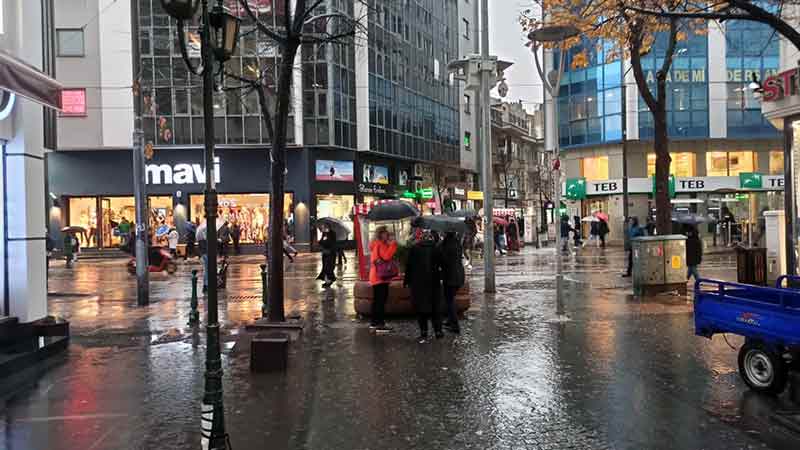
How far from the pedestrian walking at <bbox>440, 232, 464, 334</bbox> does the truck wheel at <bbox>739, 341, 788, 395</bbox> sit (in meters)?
4.49

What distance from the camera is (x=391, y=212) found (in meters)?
13.6

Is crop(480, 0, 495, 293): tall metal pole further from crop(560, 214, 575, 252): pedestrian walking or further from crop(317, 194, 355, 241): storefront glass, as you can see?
crop(317, 194, 355, 241): storefront glass

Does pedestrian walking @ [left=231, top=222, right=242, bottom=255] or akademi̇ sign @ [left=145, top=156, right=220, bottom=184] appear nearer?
pedestrian walking @ [left=231, top=222, right=242, bottom=255]

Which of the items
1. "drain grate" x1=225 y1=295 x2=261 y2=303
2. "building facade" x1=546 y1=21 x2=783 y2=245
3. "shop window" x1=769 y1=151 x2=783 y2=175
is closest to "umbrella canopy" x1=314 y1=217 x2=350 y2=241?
"drain grate" x1=225 y1=295 x2=261 y2=303

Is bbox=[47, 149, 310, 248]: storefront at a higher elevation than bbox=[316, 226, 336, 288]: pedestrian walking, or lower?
higher

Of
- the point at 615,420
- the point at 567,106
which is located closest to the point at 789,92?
the point at 615,420

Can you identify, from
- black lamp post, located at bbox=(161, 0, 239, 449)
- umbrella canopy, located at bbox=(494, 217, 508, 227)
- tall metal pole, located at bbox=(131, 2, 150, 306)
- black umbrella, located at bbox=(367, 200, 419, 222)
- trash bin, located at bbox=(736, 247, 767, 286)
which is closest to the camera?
black lamp post, located at bbox=(161, 0, 239, 449)

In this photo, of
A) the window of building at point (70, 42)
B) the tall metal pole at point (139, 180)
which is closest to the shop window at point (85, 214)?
the window of building at point (70, 42)

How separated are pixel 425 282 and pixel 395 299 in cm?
212

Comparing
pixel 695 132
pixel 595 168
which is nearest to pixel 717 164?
pixel 695 132

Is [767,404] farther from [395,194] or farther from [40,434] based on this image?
[395,194]

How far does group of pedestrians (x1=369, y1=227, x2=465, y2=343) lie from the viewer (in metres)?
10.4

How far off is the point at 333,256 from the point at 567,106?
33.6m

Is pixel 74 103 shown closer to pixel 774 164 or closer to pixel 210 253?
pixel 210 253
